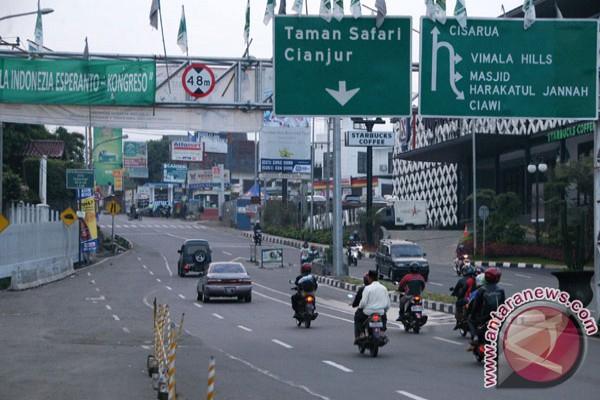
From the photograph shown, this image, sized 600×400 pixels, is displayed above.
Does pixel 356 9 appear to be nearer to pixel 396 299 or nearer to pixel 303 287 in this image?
pixel 303 287

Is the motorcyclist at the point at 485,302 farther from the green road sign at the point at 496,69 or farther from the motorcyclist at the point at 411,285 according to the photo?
the motorcyclist at the point at 411,285

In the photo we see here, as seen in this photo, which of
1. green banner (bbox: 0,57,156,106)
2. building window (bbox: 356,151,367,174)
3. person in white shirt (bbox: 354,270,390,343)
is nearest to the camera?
person in white shirt (bbox: 354,270,390,343)

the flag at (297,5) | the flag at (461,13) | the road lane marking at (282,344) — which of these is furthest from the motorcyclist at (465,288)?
the flag at (297,5)

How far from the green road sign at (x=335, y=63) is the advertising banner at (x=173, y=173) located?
112745 mm

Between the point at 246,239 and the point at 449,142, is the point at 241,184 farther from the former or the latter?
the point at 449,142

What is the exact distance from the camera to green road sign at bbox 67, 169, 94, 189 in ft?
180

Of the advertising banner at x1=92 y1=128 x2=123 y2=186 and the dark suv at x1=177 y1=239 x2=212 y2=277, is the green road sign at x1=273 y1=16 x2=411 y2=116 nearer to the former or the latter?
the dark suv at x1=177 y1=239 x2=212 y2=277

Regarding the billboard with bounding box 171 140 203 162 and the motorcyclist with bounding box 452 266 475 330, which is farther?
the billboard with bounding box 171 140 203 162

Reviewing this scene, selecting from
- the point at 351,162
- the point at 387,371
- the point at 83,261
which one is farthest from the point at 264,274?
the point at 351,162

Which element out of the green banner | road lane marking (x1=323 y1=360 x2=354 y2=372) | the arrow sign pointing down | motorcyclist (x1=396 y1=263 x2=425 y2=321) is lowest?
road lane marking (x1=323 y1=360 x2=354 y2=372)

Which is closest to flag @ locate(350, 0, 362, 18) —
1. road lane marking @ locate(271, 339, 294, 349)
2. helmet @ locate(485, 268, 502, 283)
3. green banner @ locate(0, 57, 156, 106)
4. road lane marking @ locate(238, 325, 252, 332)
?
green banner @ locate(0, 57, 156, 106)

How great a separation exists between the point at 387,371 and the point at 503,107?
694cm

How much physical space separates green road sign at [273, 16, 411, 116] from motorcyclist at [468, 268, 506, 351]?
5.92m

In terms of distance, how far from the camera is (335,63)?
66.7 feet
